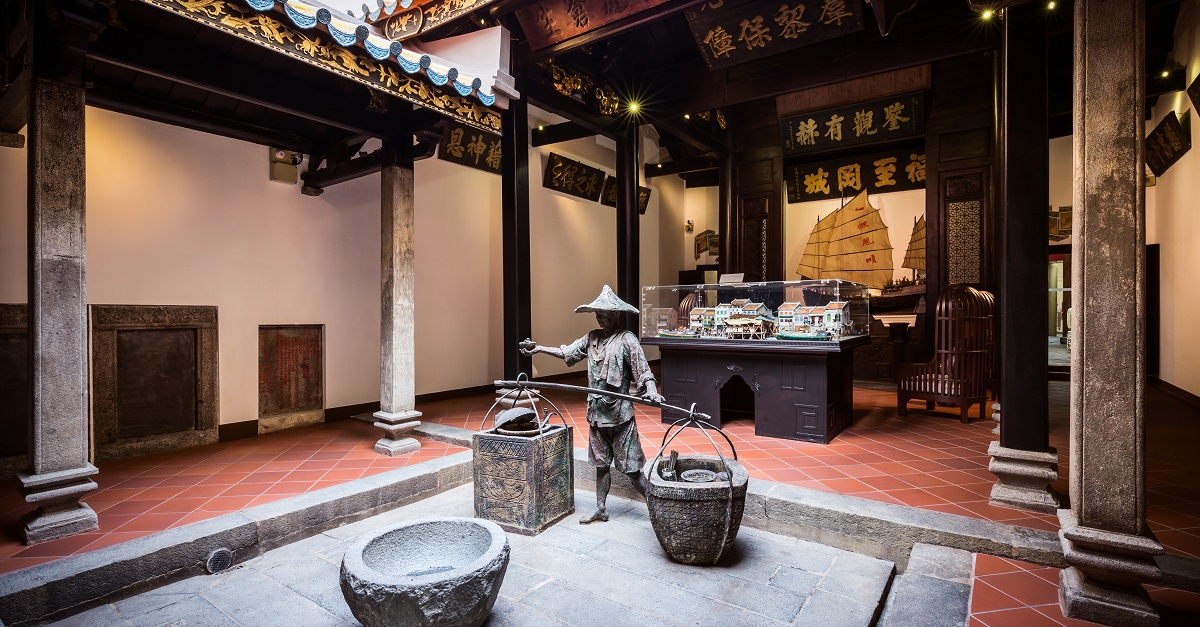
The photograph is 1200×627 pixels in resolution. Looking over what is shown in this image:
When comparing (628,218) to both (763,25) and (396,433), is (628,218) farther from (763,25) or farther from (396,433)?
(396,433)

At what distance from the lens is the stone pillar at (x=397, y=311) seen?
19.8ft

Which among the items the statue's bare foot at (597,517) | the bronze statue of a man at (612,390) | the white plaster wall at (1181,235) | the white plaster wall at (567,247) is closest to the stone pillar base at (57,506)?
the bronze statue of a man at (612,390)

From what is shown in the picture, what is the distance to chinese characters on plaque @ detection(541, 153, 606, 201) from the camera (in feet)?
35.4

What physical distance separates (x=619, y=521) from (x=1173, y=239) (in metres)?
10.2

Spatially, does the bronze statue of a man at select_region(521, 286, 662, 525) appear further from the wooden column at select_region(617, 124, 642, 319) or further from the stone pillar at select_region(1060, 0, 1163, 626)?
the wooden column at select_region(617, 124, 642, 319)

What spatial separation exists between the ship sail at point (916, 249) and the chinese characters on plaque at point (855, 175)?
904 millimetres

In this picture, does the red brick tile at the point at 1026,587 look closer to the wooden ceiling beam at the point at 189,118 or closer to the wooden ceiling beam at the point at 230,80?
the wooden ceiling beam at the point at 230,80

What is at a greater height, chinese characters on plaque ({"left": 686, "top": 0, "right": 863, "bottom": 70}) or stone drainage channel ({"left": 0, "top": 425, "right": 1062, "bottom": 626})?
chinese characters on plaque ({"left": 686, "top": 0, "right": 863, "bottom": 70})

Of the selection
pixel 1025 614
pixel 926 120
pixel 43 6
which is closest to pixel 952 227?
pixel 926 120

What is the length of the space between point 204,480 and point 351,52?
397cm

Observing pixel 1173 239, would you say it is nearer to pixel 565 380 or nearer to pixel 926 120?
pixel 926 120

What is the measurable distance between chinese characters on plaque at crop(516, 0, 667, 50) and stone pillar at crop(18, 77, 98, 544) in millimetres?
4088

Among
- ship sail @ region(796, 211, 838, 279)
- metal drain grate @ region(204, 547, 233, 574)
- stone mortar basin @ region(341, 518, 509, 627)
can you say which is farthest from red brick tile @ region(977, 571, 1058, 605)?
ship sail @ region(796, 211, 838, 279)

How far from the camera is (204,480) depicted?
16.3ft
